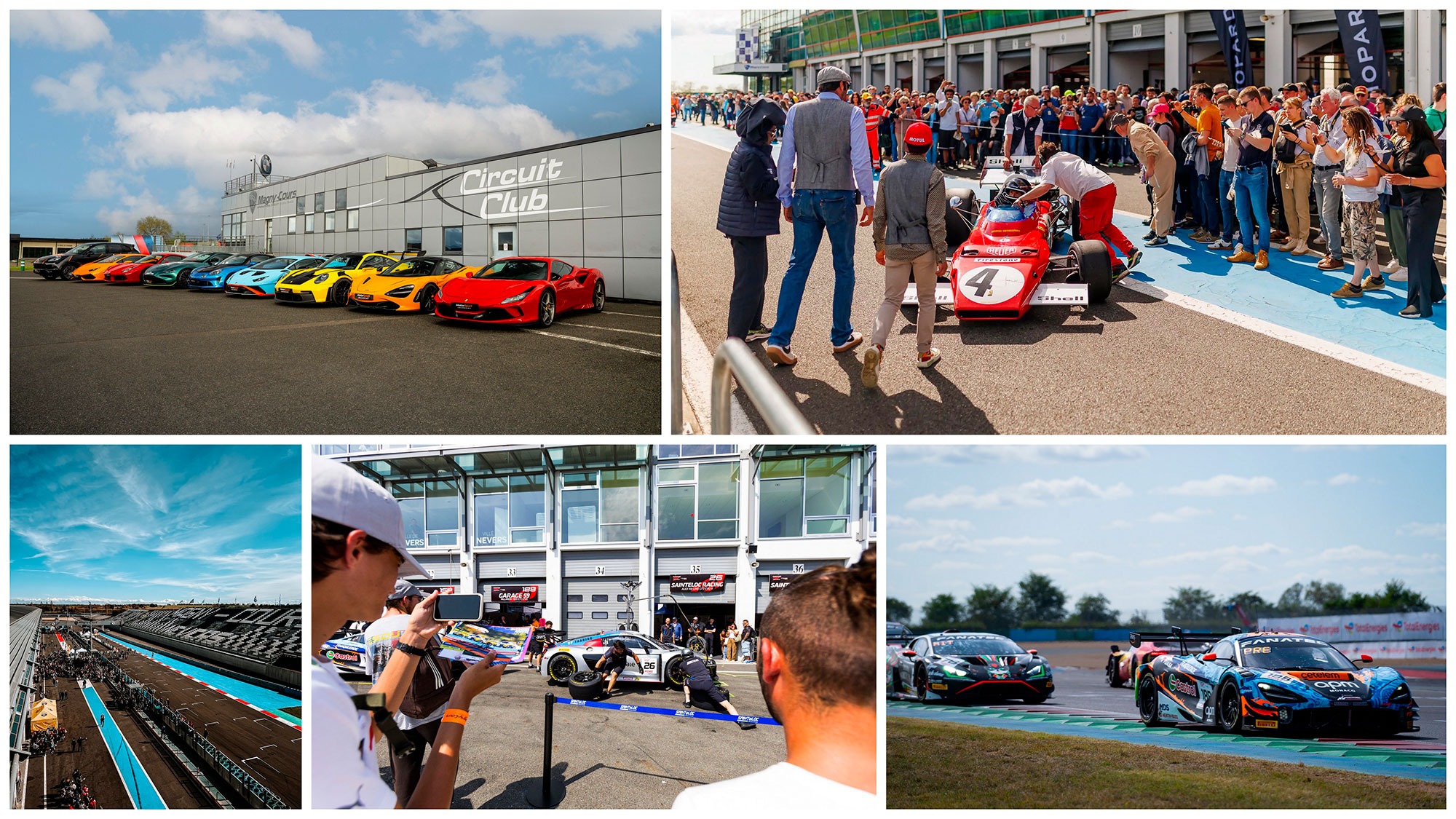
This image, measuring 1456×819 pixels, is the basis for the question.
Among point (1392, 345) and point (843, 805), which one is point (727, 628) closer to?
point (843, 805)

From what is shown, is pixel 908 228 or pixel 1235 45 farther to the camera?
pixel 1235 45

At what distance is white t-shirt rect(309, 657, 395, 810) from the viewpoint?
221 centimetres

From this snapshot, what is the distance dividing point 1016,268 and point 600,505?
3840mm

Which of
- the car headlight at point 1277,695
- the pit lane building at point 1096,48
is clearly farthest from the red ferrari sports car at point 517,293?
the car headlight at point 1277,695

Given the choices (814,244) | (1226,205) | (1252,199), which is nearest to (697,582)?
(814,244)

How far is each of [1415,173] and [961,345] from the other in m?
3.41

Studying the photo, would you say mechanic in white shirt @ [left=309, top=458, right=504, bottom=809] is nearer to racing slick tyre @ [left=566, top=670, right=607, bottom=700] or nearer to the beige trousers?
racing slick tyre @ [left=566, top=670, right=607, bottom=700]

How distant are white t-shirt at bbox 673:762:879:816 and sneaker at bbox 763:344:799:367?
375 cm

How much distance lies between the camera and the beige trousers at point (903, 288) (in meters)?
5.49

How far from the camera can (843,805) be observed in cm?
192

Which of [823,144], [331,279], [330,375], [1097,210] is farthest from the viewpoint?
[331,279]

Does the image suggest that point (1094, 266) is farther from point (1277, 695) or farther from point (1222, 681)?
point (1277, 695)

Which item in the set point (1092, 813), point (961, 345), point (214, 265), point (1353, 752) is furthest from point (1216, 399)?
point (214, 265)

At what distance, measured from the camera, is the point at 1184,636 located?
20.7 feet
